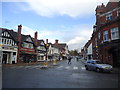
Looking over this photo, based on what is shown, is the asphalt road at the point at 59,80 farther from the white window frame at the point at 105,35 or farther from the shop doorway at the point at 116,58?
the white window frame at the point at 105,35

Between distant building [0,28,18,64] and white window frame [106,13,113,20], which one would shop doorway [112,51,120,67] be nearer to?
white window frame [106,13,113,20]

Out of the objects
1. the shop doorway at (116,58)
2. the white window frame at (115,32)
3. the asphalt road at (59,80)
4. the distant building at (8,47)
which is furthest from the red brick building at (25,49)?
the white window frame at (115,32)

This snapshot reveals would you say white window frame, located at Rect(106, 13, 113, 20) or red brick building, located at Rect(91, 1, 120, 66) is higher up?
white window frame, located at Rect(106, 13, 113, 20)

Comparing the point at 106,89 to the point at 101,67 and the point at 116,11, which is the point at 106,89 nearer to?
the point at 101,67

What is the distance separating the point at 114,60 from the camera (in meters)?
20.7

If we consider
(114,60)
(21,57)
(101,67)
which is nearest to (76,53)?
(21,57)

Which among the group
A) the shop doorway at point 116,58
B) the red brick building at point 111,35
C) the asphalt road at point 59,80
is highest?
the red brick building at point 111,35

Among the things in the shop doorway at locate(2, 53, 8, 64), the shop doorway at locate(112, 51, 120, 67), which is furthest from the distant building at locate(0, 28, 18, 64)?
Answer: the shop doorway at locate(112, 51, 120, 67)

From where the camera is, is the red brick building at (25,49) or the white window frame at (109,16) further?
the red brick building at (25,49)

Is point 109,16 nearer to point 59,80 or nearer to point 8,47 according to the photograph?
point 59,80

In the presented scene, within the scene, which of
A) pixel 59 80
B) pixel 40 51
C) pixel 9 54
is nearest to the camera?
pixel 59 80

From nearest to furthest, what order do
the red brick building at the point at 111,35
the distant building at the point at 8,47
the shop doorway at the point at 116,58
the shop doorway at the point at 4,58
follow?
the red brick building at the point at 111,35
the shop doorway at the point at 116,58
the distant building at the point at 8,47
the shop doorway at the point at 4,58


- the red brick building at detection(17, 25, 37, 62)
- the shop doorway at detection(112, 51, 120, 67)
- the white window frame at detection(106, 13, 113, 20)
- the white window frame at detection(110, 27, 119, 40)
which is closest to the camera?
the white window frame at detection(110, 27, 119, 40)

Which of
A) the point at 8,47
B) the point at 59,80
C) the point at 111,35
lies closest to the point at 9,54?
the point at 8,47
